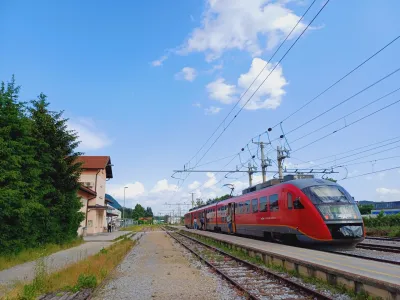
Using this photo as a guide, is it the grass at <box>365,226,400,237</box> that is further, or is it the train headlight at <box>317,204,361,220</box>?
the grass at <box>365,226,400,237</box>

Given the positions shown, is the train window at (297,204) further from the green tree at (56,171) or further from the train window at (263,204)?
the green tree at (56,171)

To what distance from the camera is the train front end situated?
1388 cm

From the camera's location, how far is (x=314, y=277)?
916 cm

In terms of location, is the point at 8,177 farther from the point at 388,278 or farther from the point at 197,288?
the point at 388,278

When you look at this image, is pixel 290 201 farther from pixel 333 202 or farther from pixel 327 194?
pixel 333 202

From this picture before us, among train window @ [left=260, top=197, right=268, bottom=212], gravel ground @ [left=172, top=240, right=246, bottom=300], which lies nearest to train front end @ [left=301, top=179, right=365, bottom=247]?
train window @ [left=260, top=197, right=268, bottom=212]

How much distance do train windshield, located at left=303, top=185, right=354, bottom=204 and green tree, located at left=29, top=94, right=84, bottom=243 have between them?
39.9 ft

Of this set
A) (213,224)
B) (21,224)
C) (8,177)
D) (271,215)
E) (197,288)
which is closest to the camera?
(197,288)

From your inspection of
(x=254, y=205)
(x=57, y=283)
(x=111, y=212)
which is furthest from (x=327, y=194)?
(x=111, y=212)

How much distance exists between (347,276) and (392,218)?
2547 centimetres

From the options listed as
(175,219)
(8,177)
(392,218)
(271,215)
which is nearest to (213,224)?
(392,218)

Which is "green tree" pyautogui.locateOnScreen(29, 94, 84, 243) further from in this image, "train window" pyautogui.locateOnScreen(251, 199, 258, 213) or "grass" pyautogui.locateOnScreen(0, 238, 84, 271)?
"train window" pyautogui.locateOnScreen(251, 199, 258, 213)

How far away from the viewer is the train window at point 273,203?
17.5 metres

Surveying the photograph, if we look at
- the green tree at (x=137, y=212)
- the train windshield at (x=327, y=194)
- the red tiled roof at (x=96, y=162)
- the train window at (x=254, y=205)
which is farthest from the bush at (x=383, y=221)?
the green tree at (x=137, y=212)
